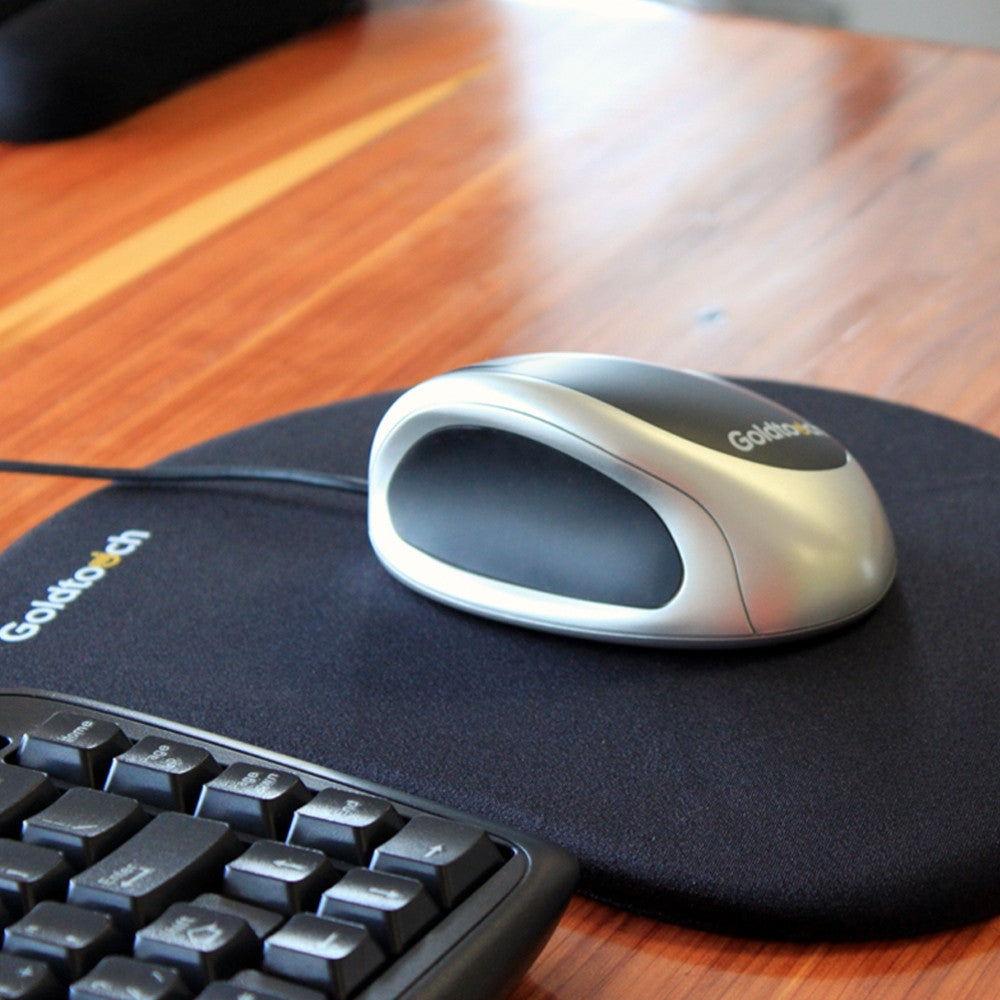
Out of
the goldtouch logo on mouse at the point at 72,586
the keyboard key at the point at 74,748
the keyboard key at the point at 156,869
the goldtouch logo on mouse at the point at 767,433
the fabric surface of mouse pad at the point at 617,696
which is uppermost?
the goldtouch logo on mouse at the point at 767,433

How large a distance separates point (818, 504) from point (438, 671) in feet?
0.42

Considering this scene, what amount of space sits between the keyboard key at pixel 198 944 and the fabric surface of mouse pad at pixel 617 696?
3.5 inches

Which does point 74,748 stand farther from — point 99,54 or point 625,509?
point 99,54

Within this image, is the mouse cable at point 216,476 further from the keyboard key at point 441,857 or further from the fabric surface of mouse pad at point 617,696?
the keyboard key at point 441,857

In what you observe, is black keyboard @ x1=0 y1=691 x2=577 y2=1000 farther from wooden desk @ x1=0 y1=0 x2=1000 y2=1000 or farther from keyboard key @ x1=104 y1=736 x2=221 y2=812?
wooden desk @ x1=0 y1=0 x2=1000 y2=1000

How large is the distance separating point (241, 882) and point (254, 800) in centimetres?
3

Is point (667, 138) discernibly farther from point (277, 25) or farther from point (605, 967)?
point (605, 967)

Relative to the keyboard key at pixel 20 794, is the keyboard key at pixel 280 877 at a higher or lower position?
lower

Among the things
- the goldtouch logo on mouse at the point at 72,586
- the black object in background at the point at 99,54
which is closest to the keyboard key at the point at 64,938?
the goldtouch logo on mouse at the point at 72,586

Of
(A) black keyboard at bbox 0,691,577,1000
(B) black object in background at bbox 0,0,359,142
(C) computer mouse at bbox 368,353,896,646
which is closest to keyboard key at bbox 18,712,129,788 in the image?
(A) black keyboard at bbox 0,691,577,1000

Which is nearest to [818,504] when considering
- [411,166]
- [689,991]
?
[689,991]

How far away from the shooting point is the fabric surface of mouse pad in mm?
368

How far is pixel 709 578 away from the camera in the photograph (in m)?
0.43

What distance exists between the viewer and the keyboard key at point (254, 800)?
0.35 metres
